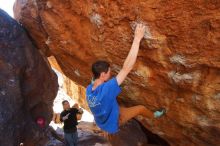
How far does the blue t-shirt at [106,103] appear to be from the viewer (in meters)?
4.00

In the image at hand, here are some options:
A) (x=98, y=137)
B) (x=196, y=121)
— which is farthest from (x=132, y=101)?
(x=98, y=137)

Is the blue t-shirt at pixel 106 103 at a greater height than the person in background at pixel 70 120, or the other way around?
the blue t-shirt at pixel 106 103

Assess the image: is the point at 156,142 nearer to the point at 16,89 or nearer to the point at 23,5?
the point at 16,89

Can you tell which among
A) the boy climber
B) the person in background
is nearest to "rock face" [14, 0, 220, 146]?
the boy climber

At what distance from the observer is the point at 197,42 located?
14.5 ft

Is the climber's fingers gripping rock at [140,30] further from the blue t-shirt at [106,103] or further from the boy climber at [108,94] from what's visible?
the blue t-shirt at [106,103]

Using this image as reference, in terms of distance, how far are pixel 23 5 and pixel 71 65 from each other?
142cm

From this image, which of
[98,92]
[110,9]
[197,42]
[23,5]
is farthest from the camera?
[23,5]

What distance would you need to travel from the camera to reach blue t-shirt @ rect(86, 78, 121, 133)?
3998mm

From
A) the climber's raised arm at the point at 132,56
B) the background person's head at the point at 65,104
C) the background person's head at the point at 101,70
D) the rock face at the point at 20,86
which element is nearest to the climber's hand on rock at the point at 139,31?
the climber's raised arm at the point at 132,56

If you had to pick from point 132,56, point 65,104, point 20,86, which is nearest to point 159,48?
point 132,56

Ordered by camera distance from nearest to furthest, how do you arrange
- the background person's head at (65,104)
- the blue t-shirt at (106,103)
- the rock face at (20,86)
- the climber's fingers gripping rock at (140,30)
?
the blue t-shirt at (106,103) < the climber's fingers gripping rock at (140,30) < the rock face at (20,86) < the background person's head at (65,104)

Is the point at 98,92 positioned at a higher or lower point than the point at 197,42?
lower

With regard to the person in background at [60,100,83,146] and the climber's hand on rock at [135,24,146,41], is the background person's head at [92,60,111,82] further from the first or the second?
the person in background at [60,100,83,146]
